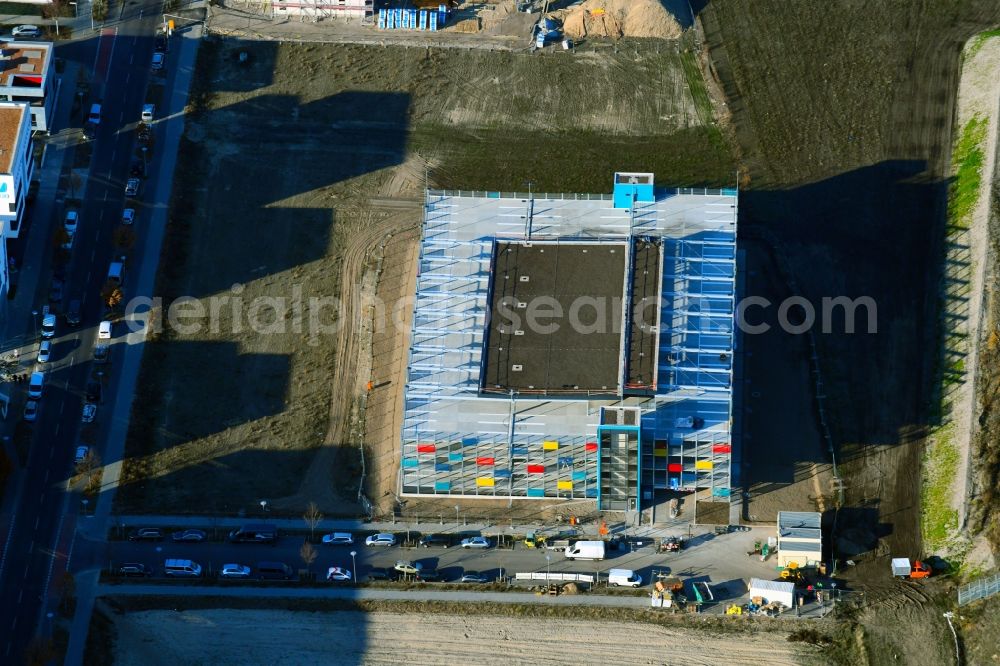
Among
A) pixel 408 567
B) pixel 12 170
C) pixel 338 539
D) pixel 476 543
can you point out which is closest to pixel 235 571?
pixel 338 539

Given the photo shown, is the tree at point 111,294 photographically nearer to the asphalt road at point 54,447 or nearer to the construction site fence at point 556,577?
the asphalt road at point 54,447

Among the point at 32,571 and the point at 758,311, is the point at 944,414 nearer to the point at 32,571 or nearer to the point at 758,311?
the point at 758,311

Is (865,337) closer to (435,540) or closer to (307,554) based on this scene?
(435,540)

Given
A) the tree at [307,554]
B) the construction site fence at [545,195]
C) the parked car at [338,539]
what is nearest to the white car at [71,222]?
the construction site fence at [545,195]

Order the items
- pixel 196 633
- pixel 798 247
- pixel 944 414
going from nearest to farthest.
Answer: pixel 196 633 < pixel 944 414 < pixel 798 247

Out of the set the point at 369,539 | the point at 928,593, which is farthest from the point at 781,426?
the point at 369,539

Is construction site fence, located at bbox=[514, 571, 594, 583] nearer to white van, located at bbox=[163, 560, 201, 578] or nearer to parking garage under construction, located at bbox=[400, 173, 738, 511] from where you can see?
parking garage under construction, located at bbox=[400, 173, 738, 511]
